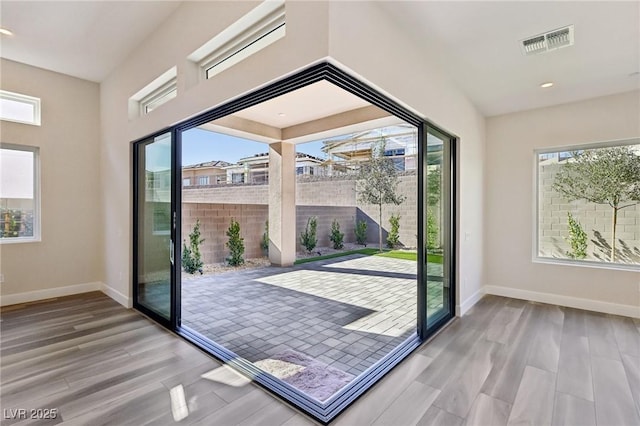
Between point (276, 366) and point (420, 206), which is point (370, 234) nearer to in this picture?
point (420, 206)

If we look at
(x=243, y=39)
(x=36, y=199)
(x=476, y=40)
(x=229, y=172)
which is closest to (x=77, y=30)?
(x=243, y=39)

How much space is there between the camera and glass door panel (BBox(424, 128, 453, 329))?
11.0 ft

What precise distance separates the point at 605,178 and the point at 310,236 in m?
6.56

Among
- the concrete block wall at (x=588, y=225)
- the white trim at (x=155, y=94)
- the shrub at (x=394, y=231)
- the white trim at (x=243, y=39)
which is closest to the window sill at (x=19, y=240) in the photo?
the white trim at (x=155, y=94)

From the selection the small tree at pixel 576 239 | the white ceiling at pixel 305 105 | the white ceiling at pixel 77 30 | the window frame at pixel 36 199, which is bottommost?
the small tree at pixel 576 239

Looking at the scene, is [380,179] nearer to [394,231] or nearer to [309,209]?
[394,231]

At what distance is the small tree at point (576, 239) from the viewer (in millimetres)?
4344

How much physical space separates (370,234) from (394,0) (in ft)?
28.3

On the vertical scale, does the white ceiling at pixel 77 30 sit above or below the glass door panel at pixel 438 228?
above

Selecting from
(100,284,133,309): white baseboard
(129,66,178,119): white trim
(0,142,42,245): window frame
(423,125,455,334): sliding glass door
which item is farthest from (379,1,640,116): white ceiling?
(0,142,42,245): window frame

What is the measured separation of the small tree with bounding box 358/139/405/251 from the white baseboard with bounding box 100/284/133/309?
6.57 m

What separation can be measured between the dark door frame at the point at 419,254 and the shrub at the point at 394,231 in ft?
18.2

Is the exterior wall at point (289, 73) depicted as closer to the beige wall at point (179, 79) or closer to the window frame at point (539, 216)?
the beige wall at point (179, 79)

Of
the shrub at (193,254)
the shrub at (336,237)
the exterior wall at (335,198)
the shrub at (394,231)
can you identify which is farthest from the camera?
the shrub at (336,237)
